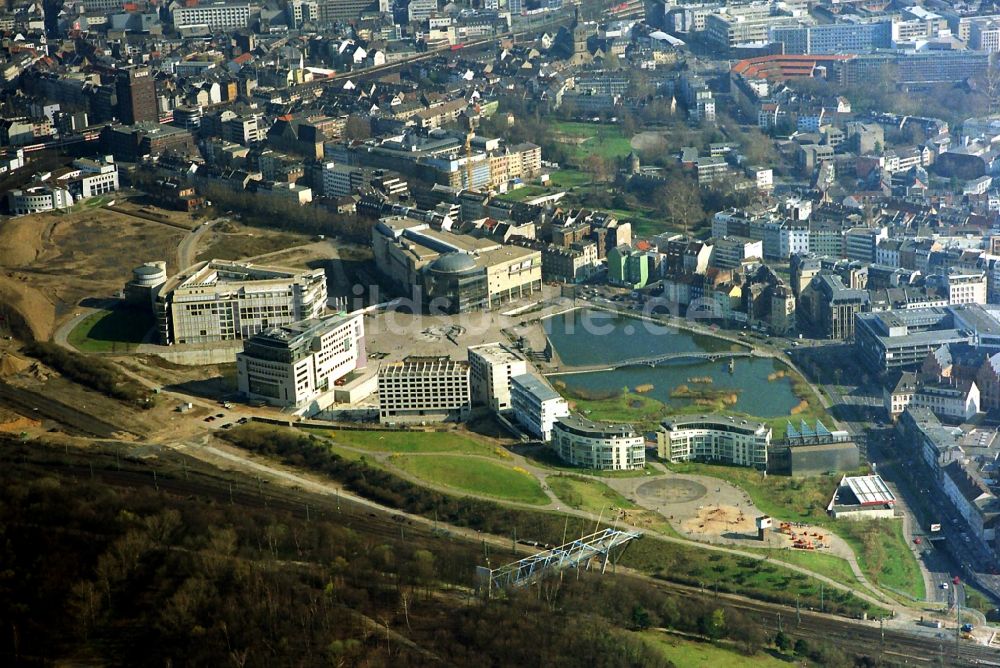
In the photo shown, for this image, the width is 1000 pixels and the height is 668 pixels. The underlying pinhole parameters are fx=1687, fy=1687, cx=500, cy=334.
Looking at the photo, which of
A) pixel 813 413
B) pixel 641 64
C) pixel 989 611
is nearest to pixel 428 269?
pixel 813 413

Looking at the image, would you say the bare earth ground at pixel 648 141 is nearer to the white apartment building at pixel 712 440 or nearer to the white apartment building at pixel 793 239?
the white apartment building at pixel 793 239

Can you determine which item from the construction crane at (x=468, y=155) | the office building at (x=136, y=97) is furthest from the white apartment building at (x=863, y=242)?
the office building at (x=136, y=97)

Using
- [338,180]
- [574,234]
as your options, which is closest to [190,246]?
[338,180]

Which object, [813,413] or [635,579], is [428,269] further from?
[635,579]

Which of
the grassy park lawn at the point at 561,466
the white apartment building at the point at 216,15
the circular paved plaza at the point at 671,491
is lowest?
the circular paved plaza at the point at 671,491

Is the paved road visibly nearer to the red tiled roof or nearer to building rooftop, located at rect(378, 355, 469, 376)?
building rooftop, located at rect(378, 355, 469, 376)
